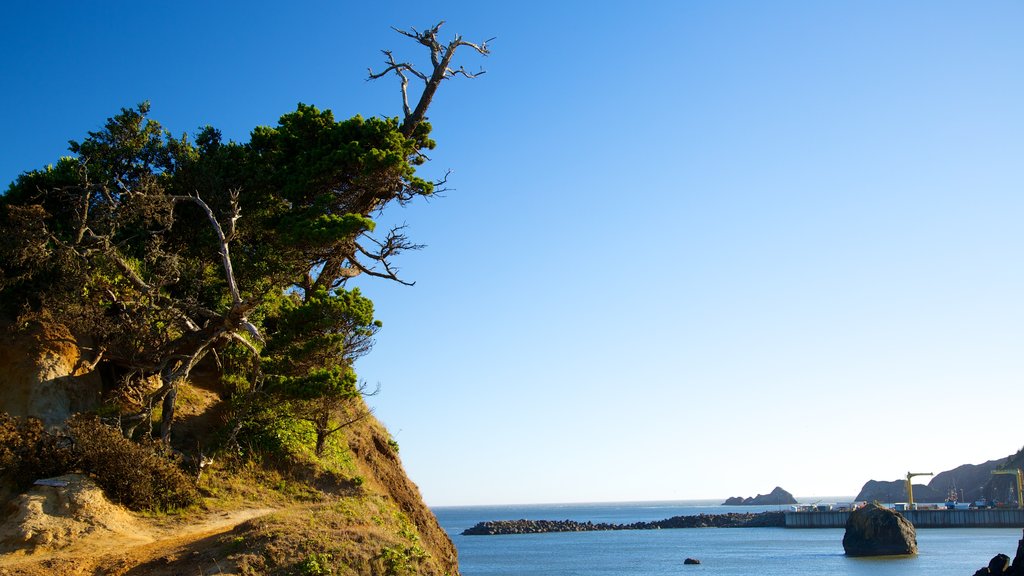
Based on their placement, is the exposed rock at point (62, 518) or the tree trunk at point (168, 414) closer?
the exposed rock at point (62, 518)

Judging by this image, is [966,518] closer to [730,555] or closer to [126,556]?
[730,555]

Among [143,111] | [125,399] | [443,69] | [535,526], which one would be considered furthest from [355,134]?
[535,526]

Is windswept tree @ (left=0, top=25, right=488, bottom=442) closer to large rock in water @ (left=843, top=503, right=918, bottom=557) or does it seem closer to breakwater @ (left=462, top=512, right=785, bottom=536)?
large rock in water @ (left=843, top=503, right=918, bottom=557)

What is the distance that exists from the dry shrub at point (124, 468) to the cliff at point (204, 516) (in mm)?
361

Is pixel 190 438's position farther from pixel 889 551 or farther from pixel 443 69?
pixel 889 551

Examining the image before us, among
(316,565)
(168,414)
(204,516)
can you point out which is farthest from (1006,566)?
(168,414)

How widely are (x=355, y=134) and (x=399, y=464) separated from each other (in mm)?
12848

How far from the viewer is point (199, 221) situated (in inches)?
1087

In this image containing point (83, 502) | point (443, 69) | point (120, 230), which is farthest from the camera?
point (443, 69)

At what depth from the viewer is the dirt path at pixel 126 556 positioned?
1684 cm

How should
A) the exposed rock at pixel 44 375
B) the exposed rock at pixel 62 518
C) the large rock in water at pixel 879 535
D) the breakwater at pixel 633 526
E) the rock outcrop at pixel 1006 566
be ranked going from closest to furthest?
the exposed rock at pixel 62 518, the exposed rock at pixel 44 375, the rock outcrop at pixel 1006 566, the large rock in water at pixel 879 535, the breakwater at pixel 633 526

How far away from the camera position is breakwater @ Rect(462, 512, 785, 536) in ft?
479

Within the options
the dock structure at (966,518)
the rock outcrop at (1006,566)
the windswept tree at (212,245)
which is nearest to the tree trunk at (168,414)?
the windswept tree at (212,245)

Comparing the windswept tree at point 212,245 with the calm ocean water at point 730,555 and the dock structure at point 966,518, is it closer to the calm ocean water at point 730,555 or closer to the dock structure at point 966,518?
the calm ocean water at point 730,555
